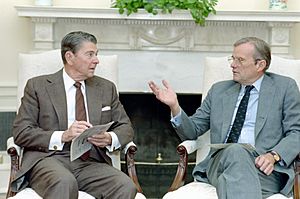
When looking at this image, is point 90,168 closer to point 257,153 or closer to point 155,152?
point 257,153

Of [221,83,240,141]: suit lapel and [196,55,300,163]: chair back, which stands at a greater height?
[196,55,300,163]: chair back

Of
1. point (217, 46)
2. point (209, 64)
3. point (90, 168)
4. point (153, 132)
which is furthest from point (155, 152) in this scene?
point (90, 168)

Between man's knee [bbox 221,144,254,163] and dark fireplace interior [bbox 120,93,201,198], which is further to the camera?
dark fireplace interior [bbox 120,93,201,198]

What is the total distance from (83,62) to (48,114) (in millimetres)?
339

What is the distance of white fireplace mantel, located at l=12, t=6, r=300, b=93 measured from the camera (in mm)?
4227

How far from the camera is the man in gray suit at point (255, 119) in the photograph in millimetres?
2840

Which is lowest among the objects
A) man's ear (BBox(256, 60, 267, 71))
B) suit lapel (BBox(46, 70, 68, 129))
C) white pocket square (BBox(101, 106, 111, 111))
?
white pocket square (BBox(101, 106, 111, 111))

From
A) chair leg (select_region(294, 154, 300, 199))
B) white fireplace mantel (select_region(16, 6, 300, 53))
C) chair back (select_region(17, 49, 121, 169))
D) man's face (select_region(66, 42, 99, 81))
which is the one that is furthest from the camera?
white fireplace mantel (select_region(16, 6, 300, 53))

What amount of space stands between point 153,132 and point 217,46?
0.83 m

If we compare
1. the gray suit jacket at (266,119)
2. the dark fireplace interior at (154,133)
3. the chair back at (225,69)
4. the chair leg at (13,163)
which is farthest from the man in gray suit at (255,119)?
the dark fireplace interior at (154,133)

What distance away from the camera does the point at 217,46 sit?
4.31 metres

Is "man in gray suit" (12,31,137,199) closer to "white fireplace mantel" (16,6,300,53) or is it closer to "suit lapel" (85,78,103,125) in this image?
"suit lapel" (85,78,103,125)

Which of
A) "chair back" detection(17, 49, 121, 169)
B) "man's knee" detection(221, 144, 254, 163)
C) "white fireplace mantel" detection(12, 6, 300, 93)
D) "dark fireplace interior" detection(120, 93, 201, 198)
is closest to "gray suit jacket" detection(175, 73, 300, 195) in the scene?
"man's knee" detection(221, 144, 254, 163)

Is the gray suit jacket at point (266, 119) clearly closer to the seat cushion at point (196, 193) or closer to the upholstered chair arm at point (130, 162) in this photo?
the seat cushion at point (196, 193)
